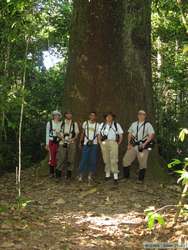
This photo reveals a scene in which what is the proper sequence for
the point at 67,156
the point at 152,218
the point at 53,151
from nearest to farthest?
the point at 152,218, the point at 67,156, the point at 53,151

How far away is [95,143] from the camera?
Result: 35.3 feet

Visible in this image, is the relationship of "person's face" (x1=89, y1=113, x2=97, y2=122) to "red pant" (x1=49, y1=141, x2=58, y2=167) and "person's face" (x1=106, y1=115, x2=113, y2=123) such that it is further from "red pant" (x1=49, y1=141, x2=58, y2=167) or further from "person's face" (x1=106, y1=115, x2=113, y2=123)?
"red pant" (x1=49, y1=141, x2=58, y2=167)

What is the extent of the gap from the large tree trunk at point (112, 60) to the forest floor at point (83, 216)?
2.01 m

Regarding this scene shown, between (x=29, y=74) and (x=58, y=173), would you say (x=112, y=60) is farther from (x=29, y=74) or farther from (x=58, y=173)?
(x=29, y=74)

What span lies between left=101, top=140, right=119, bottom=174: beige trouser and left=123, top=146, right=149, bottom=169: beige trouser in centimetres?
32

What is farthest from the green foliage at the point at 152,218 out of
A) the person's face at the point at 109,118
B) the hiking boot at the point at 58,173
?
the hiking boot at the point at 58,173

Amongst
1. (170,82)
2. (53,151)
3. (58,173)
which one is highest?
(170,82)

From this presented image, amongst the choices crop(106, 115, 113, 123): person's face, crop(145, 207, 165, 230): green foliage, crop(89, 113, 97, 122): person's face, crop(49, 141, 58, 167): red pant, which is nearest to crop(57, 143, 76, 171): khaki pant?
crop(49, 141, 58, 167): red pant

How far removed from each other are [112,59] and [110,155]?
8.25 ft

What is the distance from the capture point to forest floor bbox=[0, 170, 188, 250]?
21.9 ft

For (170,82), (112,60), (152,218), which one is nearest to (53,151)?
(112,60)

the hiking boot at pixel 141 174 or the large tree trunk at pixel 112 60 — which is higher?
the large tree trunk at pixel 112 60

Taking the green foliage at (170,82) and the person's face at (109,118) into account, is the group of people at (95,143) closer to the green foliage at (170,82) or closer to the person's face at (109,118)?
the person's face at (109,118)

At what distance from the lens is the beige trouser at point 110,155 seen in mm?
10430
